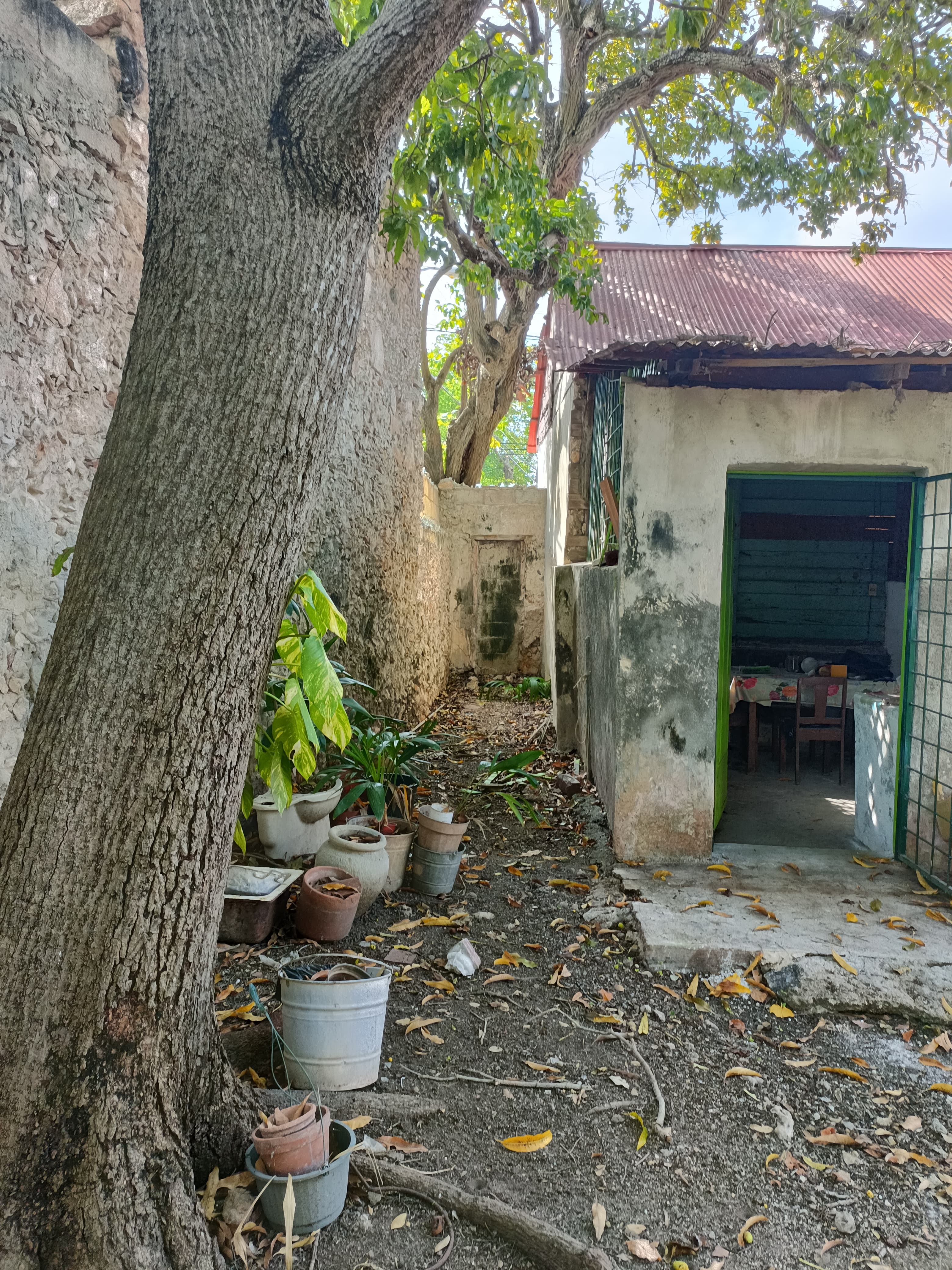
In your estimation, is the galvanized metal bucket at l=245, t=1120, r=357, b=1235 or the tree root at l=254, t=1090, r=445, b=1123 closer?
the galvanized metal bucket at l=245, t=1120, r=357, b=1235

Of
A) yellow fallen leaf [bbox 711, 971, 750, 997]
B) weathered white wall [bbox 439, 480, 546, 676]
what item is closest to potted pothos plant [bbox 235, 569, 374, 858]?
yellow fallen leaf [bbox 711, 971, 750, 997]

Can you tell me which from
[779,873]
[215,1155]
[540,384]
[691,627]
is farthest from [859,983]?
[540,384]

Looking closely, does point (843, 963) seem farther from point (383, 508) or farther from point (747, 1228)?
point (383, 508)

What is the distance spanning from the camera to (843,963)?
372 cm

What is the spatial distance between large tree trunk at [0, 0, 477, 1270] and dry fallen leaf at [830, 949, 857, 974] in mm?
2904

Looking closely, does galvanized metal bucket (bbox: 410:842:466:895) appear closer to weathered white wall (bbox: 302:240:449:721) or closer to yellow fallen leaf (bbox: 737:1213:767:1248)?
weathered white wall (bbox: 302:240:449:721)

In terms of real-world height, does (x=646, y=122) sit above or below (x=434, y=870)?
above

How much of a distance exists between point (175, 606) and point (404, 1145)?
184 centimetres

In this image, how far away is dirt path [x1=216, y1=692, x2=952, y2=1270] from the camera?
2287 mm

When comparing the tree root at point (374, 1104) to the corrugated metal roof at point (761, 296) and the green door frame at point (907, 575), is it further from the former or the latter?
the corrugated metal roof at point (761, 296)

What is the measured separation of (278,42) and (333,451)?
3656 millimetres

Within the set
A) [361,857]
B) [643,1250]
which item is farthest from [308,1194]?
[361,857]

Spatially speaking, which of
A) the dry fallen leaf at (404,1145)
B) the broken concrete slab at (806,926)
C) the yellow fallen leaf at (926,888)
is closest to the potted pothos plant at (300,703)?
the dry fallen leaf at (404,1145)

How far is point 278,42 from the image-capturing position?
74.5 inches
